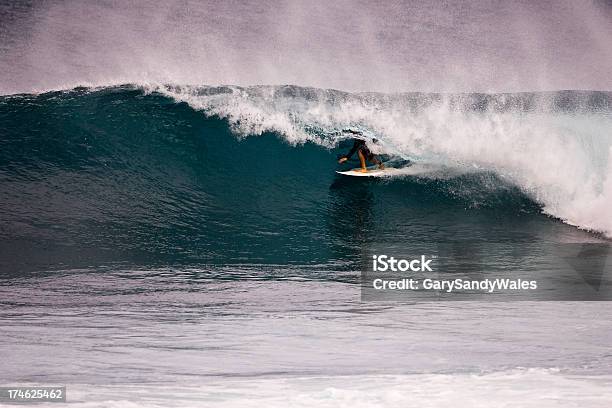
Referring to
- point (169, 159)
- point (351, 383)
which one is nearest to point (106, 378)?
point (351, 383)

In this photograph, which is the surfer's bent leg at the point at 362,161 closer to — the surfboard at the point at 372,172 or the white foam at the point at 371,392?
the surfboard at the point at 372,172

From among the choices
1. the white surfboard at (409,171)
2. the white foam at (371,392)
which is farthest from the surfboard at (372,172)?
the white foam at (371,392)

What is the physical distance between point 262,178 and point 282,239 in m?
1.71

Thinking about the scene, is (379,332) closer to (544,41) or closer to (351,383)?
(351,383)

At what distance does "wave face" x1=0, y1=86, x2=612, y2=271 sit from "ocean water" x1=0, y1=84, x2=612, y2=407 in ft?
0.09

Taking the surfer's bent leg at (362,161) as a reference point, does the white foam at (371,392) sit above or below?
below

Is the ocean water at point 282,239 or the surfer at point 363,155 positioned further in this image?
the surfer at point 363,155

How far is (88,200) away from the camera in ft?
23.4

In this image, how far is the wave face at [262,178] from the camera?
20.8 feet

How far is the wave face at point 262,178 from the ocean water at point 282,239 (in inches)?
1.1

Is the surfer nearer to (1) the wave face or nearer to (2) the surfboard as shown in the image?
(2) the surfboard

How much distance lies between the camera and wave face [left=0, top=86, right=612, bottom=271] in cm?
634

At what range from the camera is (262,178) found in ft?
26.2

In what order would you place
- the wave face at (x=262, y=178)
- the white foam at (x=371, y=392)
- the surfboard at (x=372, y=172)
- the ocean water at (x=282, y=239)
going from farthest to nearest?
the surfboard at (x=372, y=172) → the wave face at (x=262, y=178) → the ocean water at (x=282, y=239) → the white foam at (x=371, y=392)
